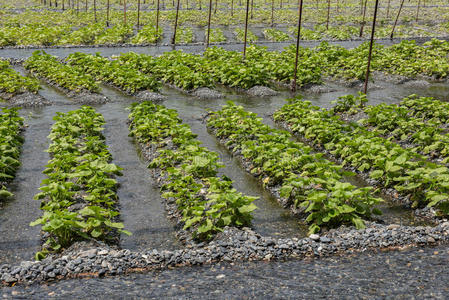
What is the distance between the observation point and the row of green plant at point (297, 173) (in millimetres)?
9609

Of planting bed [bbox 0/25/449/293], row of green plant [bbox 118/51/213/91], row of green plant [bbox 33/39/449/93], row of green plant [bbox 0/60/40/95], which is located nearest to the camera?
planting bed [bbox 0/25/449/293]

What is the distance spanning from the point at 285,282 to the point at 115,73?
1905 centimetres

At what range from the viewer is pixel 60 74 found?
23.8m

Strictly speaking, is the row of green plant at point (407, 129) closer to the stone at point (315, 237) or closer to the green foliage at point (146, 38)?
the stone at point (315, 237)

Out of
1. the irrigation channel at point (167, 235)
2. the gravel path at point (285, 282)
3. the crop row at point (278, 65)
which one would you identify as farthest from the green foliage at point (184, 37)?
the gravel path at point (285, 282)

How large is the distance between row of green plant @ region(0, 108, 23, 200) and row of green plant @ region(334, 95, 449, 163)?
11464mm

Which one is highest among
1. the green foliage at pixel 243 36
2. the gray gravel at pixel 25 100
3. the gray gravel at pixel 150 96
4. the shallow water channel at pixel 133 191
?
the green foliage at pixel 243 36

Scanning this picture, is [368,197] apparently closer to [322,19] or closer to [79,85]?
[79,85]

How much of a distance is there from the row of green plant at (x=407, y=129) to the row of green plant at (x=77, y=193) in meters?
9.10

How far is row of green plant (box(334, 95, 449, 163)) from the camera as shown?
44.8ft

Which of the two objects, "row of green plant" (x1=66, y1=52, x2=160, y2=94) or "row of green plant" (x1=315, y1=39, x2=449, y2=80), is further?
"row of green plant" (x1=315, y1=39, x2=449, y2=80)

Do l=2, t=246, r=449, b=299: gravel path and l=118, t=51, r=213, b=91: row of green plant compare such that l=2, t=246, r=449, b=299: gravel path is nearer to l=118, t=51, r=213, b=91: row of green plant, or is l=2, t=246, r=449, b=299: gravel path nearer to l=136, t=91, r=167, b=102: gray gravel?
l=136, t=91, r=167, b=102: gray gravel

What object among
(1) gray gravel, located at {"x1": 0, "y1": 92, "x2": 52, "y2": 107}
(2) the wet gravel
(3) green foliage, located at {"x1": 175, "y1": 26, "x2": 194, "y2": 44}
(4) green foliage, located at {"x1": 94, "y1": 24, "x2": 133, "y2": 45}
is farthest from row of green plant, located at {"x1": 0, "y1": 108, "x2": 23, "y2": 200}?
(3) green foliage, located at {"x1": 175, "y1": 26, "x2": 194, "y2": 44}

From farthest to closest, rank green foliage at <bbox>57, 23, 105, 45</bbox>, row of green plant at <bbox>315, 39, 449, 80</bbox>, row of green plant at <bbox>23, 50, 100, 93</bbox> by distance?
1. green foliage at <bbox>57, 23, 105, 45</bbox>
2. row of green plant at <bbox>315, 39, 449, 80</bbox>
3. row of green plant at <bbox>23, 50, 100, 93</bbox>
